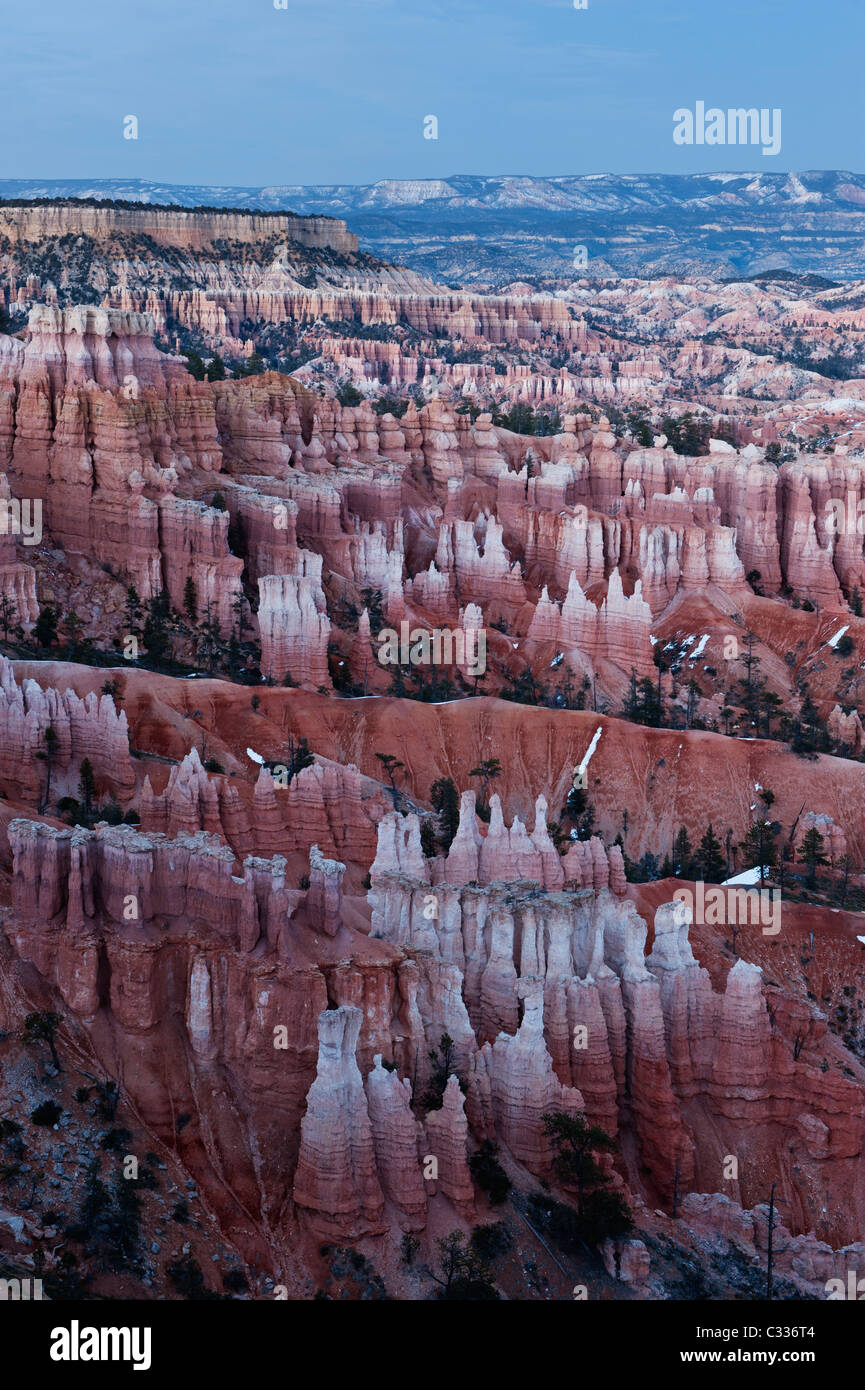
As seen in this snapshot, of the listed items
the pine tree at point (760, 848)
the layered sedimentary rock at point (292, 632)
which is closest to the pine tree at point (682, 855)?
the pine tree at point (760, 848)

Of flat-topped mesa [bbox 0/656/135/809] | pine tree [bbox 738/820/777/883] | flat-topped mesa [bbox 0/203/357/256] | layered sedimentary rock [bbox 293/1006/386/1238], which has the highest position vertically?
flat-topped mesa [bbox 0/203/357/256]

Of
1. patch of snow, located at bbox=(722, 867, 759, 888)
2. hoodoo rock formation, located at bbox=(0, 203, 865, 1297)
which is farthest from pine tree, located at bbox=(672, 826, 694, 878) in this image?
patch of snow, located at bbox=(722, 867, 759, 888)

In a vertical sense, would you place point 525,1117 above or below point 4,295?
below

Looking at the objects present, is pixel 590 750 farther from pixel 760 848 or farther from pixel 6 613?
pixel 6 613

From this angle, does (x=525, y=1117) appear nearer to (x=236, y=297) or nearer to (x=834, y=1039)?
(x=834, y=1039)

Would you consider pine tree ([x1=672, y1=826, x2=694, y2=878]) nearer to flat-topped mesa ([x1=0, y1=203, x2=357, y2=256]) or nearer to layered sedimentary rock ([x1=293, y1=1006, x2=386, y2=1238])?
layered sedimentary rock ([x1=293, y1=1006, x2=386, y2=1238])

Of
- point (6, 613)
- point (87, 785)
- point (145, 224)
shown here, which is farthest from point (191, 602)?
point (145, 224)
